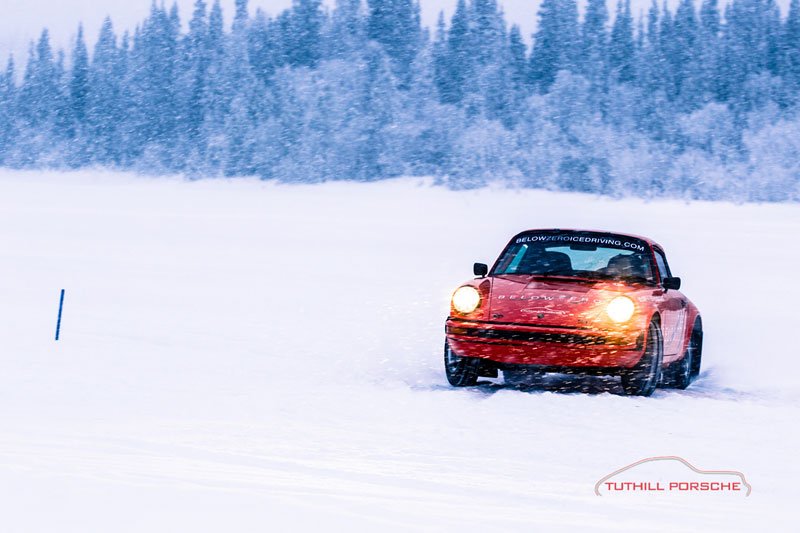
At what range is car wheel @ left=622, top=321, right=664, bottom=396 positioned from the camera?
8969mm

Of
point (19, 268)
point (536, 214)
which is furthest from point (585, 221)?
point (19, 268)

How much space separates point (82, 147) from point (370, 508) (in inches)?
3315

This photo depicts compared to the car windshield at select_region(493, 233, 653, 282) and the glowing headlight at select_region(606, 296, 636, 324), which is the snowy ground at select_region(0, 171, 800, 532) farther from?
the car windshield at select_region(493, 233, 653, 282)

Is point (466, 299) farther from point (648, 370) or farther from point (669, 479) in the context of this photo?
point (669, 479)

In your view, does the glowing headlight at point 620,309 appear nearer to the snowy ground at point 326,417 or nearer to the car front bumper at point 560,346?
the car front bumper at point 560,346

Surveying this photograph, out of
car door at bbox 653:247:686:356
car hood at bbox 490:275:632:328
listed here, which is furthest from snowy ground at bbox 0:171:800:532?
car hood at bbox 490:275:632:328

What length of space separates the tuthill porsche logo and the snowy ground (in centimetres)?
12

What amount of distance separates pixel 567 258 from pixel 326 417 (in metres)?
3.26

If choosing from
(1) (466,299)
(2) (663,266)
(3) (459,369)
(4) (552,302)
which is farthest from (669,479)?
(2) (663,266)

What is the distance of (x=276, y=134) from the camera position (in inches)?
3056

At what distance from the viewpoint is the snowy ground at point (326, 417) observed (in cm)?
524

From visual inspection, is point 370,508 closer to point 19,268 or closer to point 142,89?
point 19,268

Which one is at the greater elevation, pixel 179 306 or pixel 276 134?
pixel 276 134

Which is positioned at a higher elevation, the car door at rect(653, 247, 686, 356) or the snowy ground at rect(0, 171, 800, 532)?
the car door at rect(653, 247, 686, 356)
